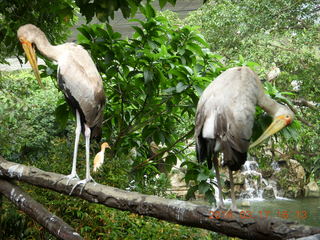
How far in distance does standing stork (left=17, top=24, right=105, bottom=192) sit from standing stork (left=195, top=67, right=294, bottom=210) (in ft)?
3.10

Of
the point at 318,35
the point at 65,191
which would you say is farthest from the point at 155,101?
the point at 318,35

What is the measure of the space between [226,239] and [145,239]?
1336 mm

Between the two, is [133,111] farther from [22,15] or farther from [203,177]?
[22,15]

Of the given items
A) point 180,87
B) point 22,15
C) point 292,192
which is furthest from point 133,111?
point 292,192

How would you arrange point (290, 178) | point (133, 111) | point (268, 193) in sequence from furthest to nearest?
point (290, 178) < point (268, 193) < point (133, 111)

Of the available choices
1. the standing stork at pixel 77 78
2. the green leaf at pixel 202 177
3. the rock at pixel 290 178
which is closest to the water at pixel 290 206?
the rock at pixel 290 178

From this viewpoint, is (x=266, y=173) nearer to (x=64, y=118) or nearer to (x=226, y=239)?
(x=226, y=239)

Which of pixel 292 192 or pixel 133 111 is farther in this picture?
pixel 292 192

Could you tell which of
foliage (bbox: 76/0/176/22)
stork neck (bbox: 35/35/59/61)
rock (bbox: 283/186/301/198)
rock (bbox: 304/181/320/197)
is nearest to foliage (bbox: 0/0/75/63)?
stork neck (bbox: 35/35/59/61)

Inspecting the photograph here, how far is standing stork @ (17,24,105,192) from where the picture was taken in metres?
→ 3.13

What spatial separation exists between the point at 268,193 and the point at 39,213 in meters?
11.2

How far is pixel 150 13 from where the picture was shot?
3.79 meters

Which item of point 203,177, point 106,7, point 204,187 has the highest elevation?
point 106,7

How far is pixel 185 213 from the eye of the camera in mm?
2408
